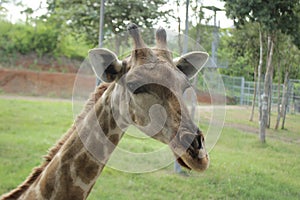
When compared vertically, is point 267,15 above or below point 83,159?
above

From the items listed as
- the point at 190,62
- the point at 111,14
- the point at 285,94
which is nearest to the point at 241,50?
the point at 285,94

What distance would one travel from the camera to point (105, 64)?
1.70m

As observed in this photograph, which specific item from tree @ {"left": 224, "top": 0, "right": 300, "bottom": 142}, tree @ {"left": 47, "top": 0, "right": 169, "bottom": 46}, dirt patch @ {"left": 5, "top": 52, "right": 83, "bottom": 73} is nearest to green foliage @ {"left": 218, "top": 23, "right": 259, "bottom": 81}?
tree @ {"left": 224, "top": 0, "right": 300, "bottom": 142}

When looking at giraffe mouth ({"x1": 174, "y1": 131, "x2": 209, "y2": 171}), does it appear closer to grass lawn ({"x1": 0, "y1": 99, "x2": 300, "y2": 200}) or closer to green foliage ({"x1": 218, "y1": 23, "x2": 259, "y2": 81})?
grass lawn ({"x1": 0, "y1": 99, "x2": 300, "y2": 200})

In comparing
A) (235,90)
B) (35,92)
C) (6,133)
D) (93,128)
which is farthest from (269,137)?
(35,92)

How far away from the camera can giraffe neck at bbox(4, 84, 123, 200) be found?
1.79 m

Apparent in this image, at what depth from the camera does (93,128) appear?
1.82 m

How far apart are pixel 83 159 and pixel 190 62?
679mm

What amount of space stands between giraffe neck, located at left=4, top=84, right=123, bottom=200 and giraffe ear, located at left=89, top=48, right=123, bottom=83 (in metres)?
0.09

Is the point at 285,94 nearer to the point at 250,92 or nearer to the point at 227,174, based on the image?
the point at 250,92

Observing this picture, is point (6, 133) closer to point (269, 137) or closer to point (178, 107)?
point (269, 137)

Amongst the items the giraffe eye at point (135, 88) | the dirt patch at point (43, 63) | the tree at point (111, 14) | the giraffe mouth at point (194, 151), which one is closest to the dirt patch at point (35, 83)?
the dirt patch at point (43, 63)

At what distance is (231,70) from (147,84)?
175 inches

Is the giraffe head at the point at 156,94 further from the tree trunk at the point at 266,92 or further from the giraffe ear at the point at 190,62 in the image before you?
the tree trunk at the point at 266,92
